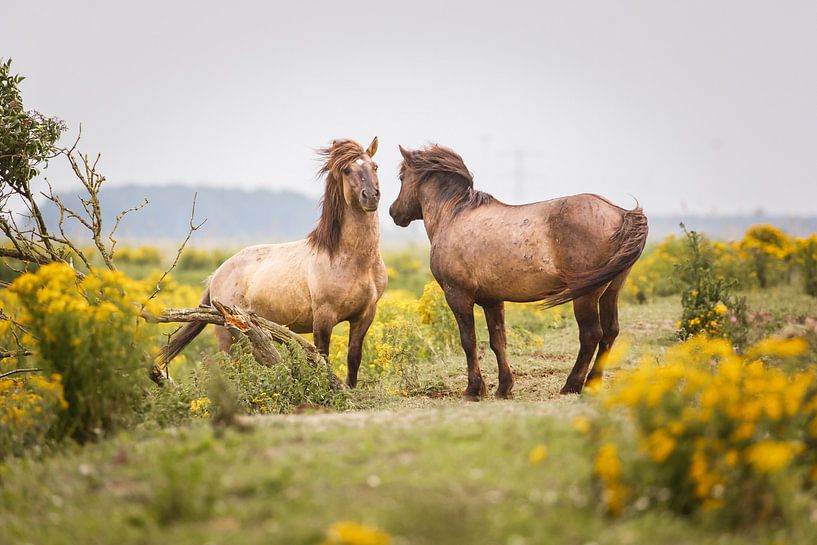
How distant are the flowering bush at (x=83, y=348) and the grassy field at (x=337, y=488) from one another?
1.11 feet

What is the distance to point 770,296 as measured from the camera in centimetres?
1499

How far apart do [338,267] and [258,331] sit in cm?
112

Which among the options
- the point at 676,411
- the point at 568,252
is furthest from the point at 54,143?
the point at 676,411

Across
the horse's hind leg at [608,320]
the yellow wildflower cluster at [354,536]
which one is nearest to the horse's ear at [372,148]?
the horse's hind leg at [608,320]

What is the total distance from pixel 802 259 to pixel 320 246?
1105 cm

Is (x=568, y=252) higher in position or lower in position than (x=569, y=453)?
higher

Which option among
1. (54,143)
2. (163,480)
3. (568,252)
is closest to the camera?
(163,480)

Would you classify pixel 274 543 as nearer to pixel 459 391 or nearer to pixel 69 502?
pixel 69 502

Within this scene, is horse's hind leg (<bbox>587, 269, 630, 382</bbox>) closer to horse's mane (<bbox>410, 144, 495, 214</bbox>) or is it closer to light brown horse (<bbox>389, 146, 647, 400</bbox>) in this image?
light brown horse (<bbox>389, 146, 647, 400</bbox>)

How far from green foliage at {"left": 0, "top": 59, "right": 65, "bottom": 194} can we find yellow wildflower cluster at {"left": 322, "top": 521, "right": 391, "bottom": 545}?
5.93 metres

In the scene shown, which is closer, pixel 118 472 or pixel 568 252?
pixel 118 472

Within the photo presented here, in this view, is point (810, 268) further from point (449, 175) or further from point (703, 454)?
point (703, 454)

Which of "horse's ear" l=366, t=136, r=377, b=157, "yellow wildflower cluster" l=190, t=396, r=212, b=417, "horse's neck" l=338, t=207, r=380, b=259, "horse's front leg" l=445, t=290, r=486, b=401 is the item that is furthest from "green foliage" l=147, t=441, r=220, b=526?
"horse's ear" l=366, t=136, r=377, b=157

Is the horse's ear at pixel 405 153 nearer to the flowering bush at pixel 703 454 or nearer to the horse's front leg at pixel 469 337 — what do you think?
the horse's front leg at pixel 469 337
